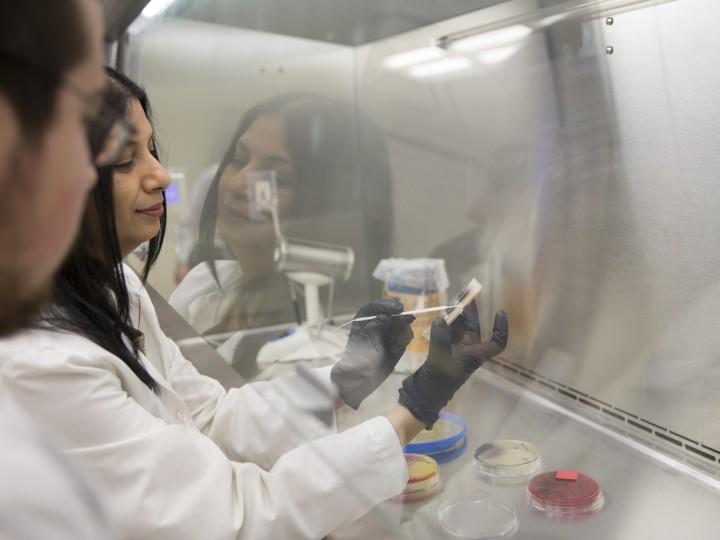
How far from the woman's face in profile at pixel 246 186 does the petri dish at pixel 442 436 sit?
2.52 feet

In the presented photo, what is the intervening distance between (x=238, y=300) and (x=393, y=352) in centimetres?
71

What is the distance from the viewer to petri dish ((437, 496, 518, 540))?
84cm

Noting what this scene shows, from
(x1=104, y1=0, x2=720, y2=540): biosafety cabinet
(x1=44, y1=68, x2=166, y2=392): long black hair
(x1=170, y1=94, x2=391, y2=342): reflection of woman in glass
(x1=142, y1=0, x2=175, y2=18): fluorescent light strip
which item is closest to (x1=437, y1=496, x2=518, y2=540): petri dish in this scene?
(x1=104, y1=0, x2=720, y2=540): biosafety cabinet

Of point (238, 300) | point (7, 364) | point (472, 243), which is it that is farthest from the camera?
point (238, 300)

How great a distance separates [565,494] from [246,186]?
1087 mm

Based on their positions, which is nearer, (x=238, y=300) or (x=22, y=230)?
(x=22, y=230)

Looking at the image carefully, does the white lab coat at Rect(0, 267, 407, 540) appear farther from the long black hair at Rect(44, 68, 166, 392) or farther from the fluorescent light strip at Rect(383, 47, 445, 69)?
the fluorescent light strip at Rect(383, 47, 445, 69)

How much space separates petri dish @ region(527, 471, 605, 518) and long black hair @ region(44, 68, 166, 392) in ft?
Answer: 1.86

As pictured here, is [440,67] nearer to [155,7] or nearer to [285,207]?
[285,207]

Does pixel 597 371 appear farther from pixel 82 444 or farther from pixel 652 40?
pixel 82 444

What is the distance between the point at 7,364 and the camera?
771 millimetres

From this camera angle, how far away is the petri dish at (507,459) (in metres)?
0.96

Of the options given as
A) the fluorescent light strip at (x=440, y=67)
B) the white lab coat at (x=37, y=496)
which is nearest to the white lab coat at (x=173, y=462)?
the white lab coat at (x=37, y=496)

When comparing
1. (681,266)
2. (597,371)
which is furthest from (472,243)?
(681,266)
